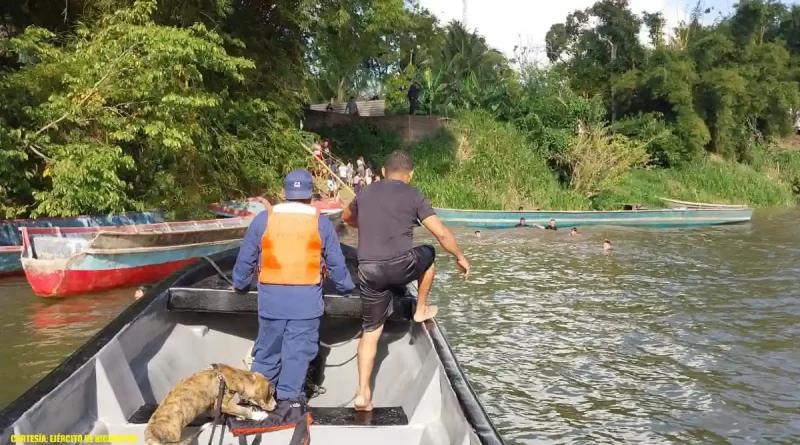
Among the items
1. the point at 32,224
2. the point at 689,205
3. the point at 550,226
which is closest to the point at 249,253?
the point at 32,224

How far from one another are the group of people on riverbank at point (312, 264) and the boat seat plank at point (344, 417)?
0.08 meters

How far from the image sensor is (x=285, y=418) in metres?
3.86

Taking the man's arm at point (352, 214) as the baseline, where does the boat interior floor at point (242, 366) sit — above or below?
below

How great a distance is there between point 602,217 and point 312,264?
Result: 63.9 feet

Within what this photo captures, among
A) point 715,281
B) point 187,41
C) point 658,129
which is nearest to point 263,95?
point 187,41

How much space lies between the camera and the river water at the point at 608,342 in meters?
6.35

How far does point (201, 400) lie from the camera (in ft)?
11.9

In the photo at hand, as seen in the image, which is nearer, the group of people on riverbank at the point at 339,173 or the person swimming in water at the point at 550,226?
the person swimming in water at the point at 550,226

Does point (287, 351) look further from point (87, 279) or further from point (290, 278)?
point (87, 279)

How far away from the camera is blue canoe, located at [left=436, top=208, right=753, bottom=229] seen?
2112cm

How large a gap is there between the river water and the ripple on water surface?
Result: 21mm

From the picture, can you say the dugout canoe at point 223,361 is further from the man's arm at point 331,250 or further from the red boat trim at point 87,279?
the red boat trim at point 87,279

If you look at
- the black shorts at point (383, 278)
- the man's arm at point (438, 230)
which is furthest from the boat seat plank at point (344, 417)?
the man's arm at point (438, 230)

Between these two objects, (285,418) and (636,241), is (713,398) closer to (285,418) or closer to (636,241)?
(285,418)
